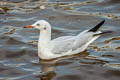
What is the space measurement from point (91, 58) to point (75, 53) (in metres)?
0.46

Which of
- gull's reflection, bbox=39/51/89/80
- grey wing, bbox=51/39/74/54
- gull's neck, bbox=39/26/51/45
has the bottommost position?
gull's reflection, bbox=39/51/89/80

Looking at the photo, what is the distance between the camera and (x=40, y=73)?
8711 millimetres

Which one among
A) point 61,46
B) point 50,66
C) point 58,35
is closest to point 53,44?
point 61,46

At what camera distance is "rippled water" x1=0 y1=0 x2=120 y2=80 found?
28.5 ft

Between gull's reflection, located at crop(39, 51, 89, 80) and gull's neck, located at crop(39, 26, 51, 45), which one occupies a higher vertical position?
gull's neck, located at crop(39, 26, 51, 45)

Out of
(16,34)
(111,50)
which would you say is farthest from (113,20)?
(16,34)

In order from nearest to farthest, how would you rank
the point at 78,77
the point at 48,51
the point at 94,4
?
the point at 78,77 → the point at 48,51 → the point at 94,4

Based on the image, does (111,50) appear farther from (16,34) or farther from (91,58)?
(16,34)

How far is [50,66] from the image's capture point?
917 cm

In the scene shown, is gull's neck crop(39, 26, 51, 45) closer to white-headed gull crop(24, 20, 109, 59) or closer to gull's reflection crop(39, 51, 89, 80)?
white-headed gull crop(24, 20, 109, 59)

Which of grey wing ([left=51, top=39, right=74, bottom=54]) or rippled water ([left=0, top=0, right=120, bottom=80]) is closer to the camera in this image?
rippled water ([left=0, top=0, right=120, bottom=80])

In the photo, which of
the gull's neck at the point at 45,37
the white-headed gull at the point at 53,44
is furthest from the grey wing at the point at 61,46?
the gull's neck at the point at 45,37

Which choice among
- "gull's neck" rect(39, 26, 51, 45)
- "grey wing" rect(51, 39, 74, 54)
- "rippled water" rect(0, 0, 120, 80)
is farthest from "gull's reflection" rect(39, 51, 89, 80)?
"gull's neck" rect(39, 26, 51, 45)

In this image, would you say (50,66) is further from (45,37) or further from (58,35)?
(58,35)
